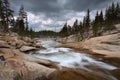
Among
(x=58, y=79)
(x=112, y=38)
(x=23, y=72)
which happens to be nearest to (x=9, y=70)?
(x=23, y=72)

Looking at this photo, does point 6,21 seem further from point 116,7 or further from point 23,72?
point 116,7

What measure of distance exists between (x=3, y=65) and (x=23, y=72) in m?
1.54

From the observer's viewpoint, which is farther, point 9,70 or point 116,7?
point 116,7

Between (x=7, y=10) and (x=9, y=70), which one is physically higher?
(x=7, y=10)

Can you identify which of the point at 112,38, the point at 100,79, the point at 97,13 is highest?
the point at 97,13

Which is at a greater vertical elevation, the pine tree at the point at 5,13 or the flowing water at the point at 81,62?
the pine tree at the point at 5,13

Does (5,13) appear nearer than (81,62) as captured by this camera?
No

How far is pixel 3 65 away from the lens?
39.7 ft

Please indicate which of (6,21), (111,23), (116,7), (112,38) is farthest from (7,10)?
(116,7)

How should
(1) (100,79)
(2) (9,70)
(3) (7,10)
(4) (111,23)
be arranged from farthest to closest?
(4) (111,23) < (3) (7,10) < (1) (100,79) < (2) (9,70)

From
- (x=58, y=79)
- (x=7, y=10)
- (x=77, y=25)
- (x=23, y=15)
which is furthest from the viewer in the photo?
(x=77, y=25)

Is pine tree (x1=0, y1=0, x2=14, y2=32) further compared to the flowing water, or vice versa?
pine tree (x1=0, y1=0, x2=14, y2=32)

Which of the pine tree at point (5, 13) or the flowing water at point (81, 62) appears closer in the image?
the flowing water at point (81, 62)

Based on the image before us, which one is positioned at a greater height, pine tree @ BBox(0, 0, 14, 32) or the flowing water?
pine tree @ BBox(0, 0, 14, 32)
